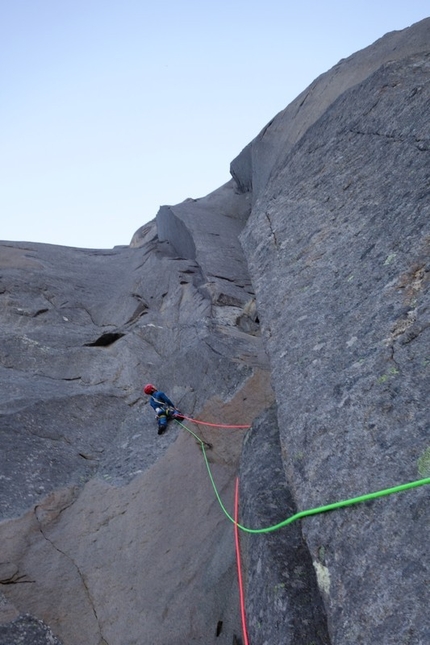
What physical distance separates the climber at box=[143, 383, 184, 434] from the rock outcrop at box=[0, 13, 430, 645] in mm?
132

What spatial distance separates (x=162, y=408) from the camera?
8266 millimetres

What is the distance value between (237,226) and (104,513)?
7894 mm

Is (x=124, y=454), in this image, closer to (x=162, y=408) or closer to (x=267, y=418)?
(x=162, y=408)

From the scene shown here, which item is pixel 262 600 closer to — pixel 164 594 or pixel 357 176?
pixel 164 594

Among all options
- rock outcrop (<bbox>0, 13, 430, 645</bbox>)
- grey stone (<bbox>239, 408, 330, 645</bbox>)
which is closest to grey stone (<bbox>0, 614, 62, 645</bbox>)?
rock outcrop (<bbox>0, 13, 430, 645</bbox>)

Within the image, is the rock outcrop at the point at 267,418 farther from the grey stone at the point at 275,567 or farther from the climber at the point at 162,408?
the climber at the point at 162,408

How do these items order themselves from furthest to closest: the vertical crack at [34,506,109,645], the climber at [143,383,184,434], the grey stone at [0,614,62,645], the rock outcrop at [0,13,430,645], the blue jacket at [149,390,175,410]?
the blue jacket at [149,390,175,410] → the climber at [143,383,184,434] → the vertical crack at [34,506,109,645] → the grey stone at [0,614,62,645] → the rock outcrop at [0,13,430,645]

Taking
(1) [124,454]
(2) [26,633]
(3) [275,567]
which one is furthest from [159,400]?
(3) [275,567]

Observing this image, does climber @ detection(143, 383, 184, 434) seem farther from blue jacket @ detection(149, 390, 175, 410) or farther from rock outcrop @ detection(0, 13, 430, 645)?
rock outcrop @ detection(0, 13, 430, 645)

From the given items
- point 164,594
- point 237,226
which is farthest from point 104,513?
point 237,226

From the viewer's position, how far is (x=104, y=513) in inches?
284

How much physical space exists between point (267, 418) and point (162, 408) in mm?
2472

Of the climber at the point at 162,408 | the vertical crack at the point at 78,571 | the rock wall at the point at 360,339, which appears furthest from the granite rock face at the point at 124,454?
the rock wall at the point at 360,339

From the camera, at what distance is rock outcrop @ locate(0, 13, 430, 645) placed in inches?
153
